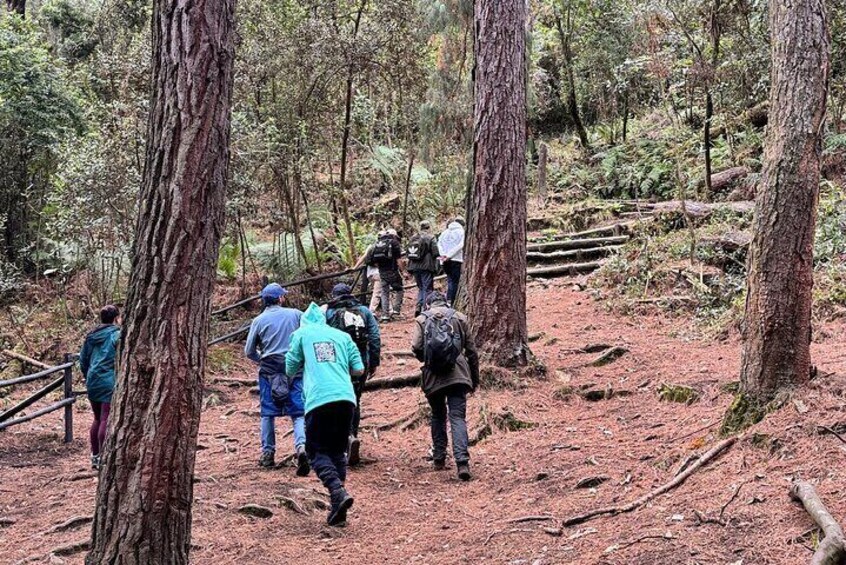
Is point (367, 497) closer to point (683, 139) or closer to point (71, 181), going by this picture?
point (71, 181)

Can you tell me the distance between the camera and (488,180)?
357 inches

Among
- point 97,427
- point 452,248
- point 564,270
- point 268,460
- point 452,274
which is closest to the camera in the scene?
point 268,460

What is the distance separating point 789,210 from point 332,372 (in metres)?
3.67

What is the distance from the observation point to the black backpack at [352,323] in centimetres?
714

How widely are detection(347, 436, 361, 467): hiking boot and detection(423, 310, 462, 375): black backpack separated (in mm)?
1120

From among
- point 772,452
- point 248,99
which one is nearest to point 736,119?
point 248,99

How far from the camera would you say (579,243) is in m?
17.0

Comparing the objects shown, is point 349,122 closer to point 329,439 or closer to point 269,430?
point 269,430

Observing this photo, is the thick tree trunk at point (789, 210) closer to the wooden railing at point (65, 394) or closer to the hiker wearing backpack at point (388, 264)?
the wooden railing at point (65, 394)

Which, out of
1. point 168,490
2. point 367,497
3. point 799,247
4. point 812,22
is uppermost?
point 812,22

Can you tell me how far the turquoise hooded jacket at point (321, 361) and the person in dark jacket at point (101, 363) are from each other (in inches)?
92.8

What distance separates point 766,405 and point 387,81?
13.3 meters

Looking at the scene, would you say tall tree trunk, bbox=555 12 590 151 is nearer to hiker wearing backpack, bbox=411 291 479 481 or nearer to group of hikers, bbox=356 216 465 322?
group of hikers, bbox=356 216 465 322

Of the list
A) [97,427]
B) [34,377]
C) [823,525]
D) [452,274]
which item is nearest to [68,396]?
[34,377]
